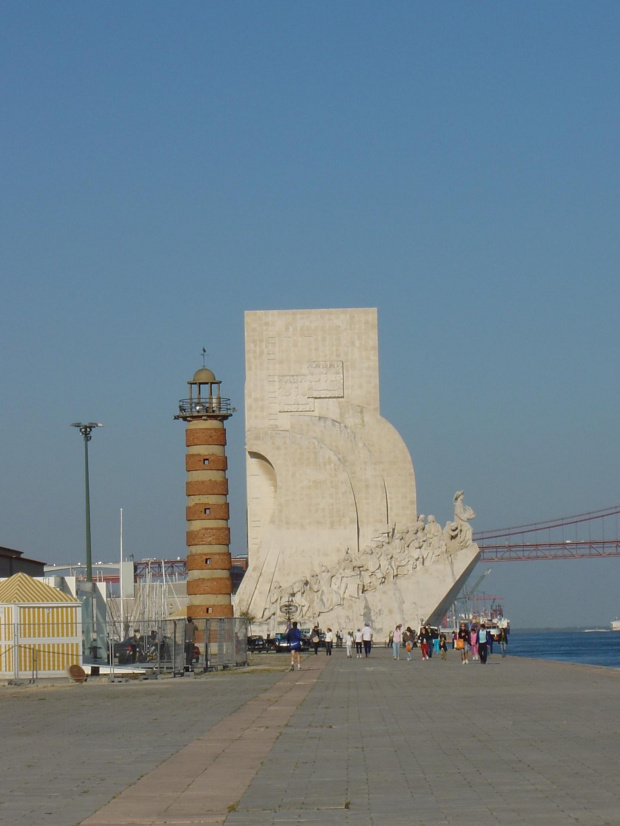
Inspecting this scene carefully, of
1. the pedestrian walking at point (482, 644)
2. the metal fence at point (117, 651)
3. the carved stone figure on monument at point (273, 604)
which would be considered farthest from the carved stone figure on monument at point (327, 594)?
the pedestrian walking at point (482, 644)

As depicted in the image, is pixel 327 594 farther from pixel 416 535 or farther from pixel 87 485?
pixel 87 485

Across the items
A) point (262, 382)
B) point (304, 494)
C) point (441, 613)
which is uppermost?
point (262, 382)

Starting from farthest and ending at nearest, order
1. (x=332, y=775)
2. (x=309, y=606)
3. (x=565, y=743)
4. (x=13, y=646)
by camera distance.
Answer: (x=309, y=606) → (x=13, y=646) → (x=565, y=743) → (x=332, y=775)

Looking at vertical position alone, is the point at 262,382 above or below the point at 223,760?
above

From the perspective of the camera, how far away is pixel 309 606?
169ft

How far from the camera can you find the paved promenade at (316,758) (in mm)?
7098

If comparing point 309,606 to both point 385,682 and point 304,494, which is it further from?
point 385,682

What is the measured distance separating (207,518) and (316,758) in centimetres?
3432

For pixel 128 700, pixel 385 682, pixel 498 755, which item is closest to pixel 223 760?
pixel 498 755

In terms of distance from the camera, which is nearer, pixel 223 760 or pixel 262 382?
pixel 223 760

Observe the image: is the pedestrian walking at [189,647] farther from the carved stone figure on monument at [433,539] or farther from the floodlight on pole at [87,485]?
the carved stone figure on monument at [433,539]

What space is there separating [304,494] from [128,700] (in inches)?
1532

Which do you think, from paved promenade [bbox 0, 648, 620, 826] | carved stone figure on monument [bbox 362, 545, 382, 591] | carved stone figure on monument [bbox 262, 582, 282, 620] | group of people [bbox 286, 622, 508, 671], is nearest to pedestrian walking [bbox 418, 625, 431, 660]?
group of people [bbox 286, 622, 508, 671]

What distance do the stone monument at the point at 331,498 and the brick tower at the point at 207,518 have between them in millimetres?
7431
